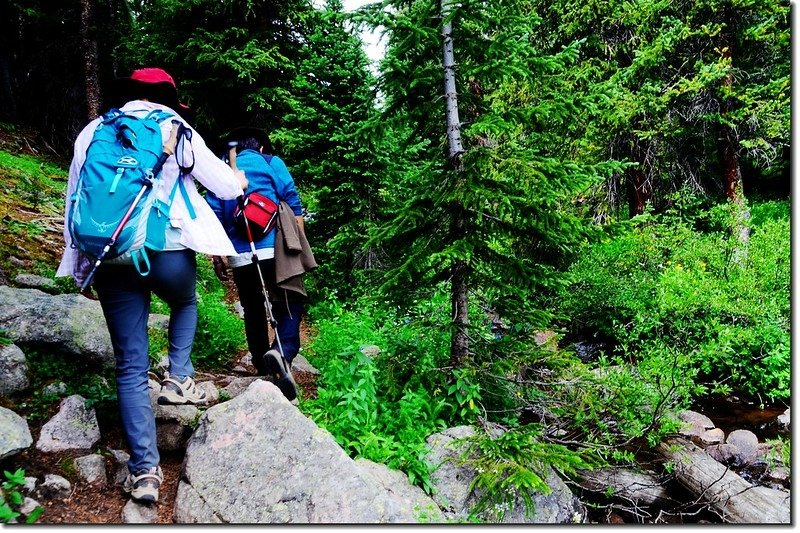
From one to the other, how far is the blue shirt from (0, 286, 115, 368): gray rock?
149 centimetres

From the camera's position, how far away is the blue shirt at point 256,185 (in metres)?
4.24

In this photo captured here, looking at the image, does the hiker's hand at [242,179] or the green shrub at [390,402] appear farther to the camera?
the green shrub at [390,402]

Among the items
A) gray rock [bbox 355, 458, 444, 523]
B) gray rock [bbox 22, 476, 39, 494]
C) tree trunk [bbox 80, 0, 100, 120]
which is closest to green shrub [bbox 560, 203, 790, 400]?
gray rock [bbox 355, 458, 444, 523]

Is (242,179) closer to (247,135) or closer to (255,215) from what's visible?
(255,215)

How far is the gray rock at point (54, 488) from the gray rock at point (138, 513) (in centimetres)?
38

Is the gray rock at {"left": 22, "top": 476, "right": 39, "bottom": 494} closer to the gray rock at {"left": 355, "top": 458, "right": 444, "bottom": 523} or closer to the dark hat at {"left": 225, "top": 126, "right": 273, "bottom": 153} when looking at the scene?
the gray rock at {"left": 355, "top": 458, "right": 444, "bottom": 523}

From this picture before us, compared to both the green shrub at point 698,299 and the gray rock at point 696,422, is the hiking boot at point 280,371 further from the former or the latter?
the gray rock at point 696,422

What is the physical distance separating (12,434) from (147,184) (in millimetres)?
1767

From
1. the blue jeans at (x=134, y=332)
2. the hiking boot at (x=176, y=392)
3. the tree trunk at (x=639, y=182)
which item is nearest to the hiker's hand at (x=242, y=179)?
the blue jeans at (x=134, y=332)

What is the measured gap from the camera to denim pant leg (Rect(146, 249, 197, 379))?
3.14 meters

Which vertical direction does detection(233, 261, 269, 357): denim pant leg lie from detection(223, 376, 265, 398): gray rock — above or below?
above

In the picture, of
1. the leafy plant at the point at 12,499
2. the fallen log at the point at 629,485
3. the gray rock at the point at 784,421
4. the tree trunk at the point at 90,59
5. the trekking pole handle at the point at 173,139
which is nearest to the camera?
the leafy plant at the point at 12,499

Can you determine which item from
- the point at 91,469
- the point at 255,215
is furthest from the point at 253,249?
the point at 91,469

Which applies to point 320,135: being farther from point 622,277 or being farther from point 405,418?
point 622,277
